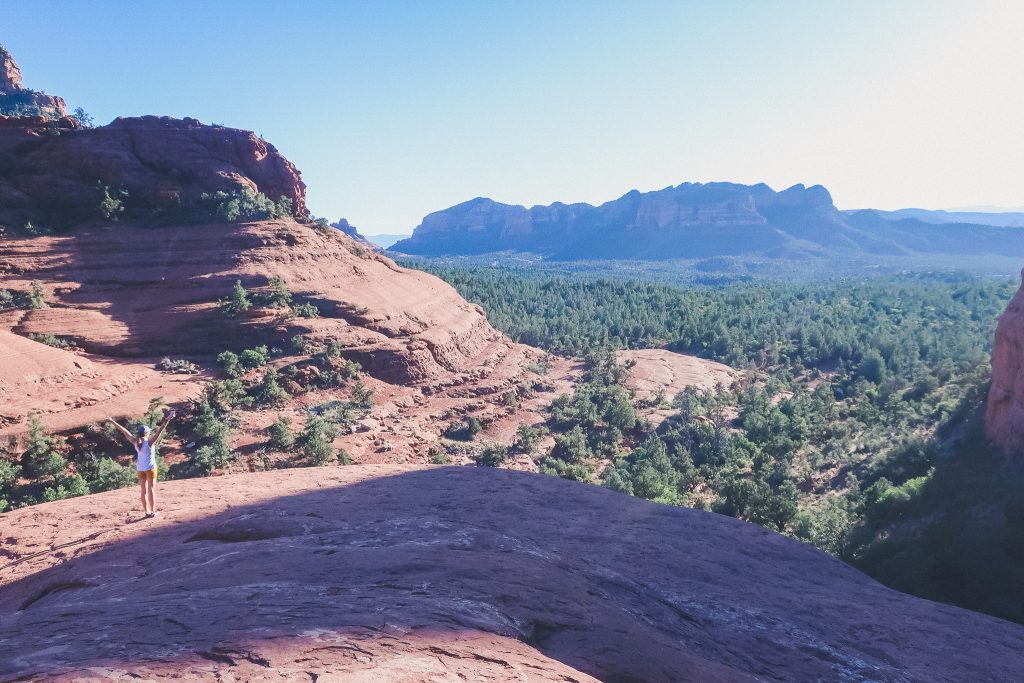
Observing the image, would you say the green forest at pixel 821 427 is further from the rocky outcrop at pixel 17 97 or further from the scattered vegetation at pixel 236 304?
the rocky outcrop at pixel 17 97

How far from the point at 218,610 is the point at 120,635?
0.70 m

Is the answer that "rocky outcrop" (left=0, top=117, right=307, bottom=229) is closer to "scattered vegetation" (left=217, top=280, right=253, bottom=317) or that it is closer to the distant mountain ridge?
"scattered vegetation" (left=217, top=280, right=253, bottom=317)

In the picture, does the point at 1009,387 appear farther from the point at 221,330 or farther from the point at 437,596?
the point at 221,330

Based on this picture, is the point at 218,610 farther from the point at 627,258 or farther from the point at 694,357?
the point at 627,258

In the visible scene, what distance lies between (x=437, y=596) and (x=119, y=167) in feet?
119

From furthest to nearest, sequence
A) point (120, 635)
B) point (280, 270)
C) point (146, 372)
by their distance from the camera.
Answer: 1. point (280, 270)
2. point (146, 372)
3. point (120, 635)

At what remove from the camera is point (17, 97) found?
58.2 metres

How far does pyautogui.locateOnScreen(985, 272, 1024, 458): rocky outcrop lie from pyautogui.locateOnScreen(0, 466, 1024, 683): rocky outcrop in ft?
31.0

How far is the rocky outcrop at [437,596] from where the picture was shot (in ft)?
12.6

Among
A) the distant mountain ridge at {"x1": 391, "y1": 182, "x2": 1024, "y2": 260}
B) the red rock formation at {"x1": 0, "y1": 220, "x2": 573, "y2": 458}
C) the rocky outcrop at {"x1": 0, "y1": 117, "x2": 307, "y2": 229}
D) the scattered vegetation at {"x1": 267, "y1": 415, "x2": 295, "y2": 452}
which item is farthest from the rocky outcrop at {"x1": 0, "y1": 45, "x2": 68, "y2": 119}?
the distant mountain ridge at {"x1": 391, "y1": 182, "x2": 1024, "y2": 260}

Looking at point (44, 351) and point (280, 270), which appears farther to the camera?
point (280, 270)

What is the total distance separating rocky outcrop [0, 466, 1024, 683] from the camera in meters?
3.86

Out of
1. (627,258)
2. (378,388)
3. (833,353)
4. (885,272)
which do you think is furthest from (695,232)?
(378,388)

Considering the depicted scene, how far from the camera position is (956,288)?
71.5 m
